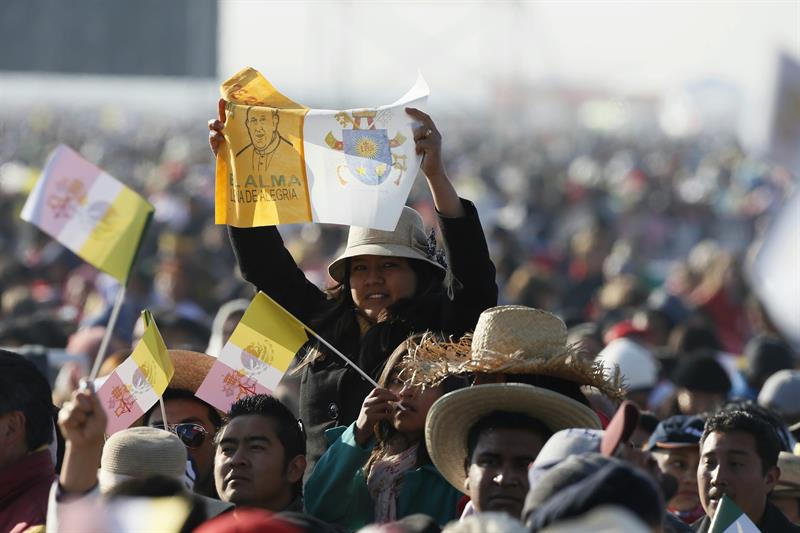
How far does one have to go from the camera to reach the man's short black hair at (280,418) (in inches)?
207

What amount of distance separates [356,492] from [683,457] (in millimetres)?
1712

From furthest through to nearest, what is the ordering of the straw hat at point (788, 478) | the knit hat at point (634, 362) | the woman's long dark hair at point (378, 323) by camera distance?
the knit hat at point (634, 362) < the straw hat at point (788, 478) < the woman's long dark hair at point (378, 323)

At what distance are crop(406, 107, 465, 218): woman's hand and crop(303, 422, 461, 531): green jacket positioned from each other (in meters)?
0.73

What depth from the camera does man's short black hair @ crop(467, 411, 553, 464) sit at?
4.72 m

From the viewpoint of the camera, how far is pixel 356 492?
5102 millimetres

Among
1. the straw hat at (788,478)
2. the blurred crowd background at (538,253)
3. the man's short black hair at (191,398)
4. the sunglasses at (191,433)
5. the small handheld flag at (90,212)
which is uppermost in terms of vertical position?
the small handheld flag at (90,212)

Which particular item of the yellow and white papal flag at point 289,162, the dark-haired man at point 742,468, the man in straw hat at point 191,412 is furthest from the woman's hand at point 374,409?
the dark-haired man at point 742,468

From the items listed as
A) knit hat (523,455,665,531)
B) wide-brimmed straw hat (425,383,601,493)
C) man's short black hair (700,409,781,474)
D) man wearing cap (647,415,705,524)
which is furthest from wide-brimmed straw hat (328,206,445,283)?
knit hat (523,455,665,531)

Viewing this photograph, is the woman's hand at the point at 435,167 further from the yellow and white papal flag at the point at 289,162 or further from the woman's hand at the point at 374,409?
the woman's hand at the point at 374,409

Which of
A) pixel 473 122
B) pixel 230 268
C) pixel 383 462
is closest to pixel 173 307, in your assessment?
pixel 230 268

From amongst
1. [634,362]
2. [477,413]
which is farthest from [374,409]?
[634,362]

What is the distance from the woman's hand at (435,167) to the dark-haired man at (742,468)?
3.61 ft

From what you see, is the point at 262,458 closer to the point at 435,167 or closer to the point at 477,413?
the point at 477,413

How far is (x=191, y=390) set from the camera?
6.12 metres
